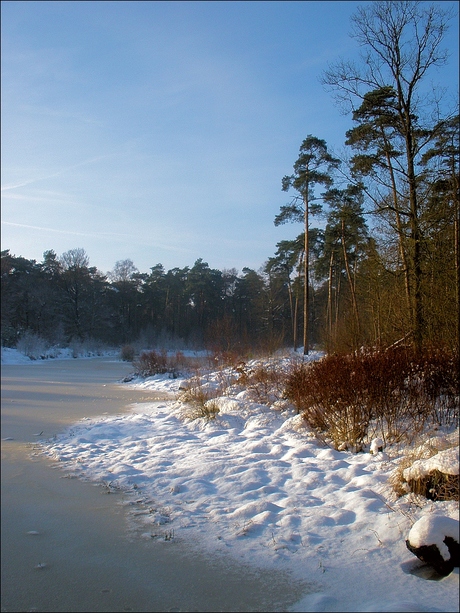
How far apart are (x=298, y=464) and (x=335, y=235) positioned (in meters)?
22.8

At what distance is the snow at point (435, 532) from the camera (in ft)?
11.4

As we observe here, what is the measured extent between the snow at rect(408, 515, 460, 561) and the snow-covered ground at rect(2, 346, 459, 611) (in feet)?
0.64

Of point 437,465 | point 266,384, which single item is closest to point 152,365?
point 266,384

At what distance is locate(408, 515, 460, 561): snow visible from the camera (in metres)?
3.48

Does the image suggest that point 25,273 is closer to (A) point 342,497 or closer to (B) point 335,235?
(A) point 342,497

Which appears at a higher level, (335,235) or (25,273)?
(335,235)

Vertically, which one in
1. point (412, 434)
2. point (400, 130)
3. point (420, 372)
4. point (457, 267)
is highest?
point (400, 130)

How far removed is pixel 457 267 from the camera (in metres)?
10.8

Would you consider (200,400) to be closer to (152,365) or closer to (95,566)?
(95,566)

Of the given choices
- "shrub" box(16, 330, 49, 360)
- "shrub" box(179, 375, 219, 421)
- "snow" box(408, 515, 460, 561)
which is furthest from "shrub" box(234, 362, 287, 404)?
"snow" box(408, 515, 460, 561)

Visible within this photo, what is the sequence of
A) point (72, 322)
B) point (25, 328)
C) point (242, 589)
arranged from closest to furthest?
point (242, 589)
point (25, 328)
point (72, 322)

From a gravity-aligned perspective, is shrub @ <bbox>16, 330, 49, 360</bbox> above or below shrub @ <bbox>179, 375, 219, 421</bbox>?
above

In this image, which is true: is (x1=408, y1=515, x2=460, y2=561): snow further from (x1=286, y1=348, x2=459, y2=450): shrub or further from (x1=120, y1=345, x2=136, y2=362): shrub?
(x1=120, y1=345, x2=136, y2=362): shrub

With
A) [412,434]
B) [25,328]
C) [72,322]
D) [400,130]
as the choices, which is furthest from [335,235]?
[72,322]
